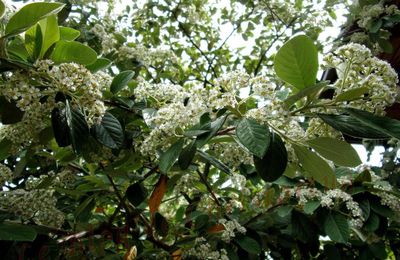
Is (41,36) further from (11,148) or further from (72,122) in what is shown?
(11,148)

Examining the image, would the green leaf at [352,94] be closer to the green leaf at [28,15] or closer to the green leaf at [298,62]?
the green leaf at [298,62]

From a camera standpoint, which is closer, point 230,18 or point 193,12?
point 193,12

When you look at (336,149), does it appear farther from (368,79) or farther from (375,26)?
(375,26)

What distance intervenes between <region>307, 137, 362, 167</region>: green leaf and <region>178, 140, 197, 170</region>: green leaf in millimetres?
322

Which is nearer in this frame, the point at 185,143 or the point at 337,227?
the point at 185,143

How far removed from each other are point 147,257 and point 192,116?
970mm

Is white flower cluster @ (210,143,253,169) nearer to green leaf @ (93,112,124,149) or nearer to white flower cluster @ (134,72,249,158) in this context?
white flower cluster @ (134,72,249,158)

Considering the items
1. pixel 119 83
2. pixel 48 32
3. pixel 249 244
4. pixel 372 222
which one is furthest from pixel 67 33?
pixel 372 222

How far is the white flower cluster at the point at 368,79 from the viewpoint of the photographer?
1.10m

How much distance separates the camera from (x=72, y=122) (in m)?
1.17

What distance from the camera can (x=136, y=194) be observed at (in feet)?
5.63

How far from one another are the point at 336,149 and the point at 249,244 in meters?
1.01

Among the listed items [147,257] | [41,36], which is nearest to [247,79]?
[41,36]

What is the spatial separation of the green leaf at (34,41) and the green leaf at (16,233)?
63 centimetres
